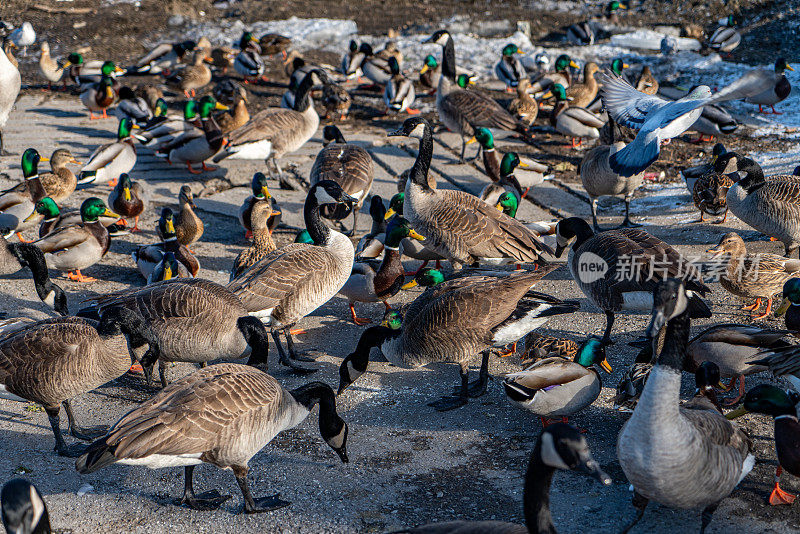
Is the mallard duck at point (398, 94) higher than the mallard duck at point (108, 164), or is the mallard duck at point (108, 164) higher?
the mallard duck at point (398, 94)

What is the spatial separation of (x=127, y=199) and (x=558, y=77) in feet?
32.8

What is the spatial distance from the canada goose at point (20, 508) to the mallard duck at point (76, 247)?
552cm

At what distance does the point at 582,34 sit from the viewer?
19.4 metres

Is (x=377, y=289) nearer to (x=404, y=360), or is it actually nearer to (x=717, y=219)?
(x=404, y=360)

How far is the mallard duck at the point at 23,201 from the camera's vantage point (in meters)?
10.5

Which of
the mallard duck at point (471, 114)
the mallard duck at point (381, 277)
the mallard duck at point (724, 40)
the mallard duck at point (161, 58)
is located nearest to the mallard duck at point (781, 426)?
the mallard duck at point (381, 277)

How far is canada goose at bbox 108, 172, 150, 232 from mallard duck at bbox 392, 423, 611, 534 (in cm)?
799

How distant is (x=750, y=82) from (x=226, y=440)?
19.3ft

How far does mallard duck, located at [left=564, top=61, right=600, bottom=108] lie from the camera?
15.5 m

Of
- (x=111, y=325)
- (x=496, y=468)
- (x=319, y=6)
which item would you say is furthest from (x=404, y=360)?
(x=319, y=6)

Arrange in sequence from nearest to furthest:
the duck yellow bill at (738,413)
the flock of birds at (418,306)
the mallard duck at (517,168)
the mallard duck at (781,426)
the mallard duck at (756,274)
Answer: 1. the flock of birds at (418,306)
2. the mallard duck at (781,426)
3. the duck yellow bill at (738,413)
4. the mallard duck at (756,274)
5. the mallard duck at (517,168)

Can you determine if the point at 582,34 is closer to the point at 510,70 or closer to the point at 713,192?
the point at 510,70

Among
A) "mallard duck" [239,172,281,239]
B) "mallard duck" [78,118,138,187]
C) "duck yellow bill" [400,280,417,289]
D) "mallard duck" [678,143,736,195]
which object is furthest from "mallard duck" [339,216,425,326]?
"mallard duck" [78,118,138,187]

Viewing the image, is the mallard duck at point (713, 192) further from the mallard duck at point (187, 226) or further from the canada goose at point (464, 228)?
the mallard duck at point (187, 226)
